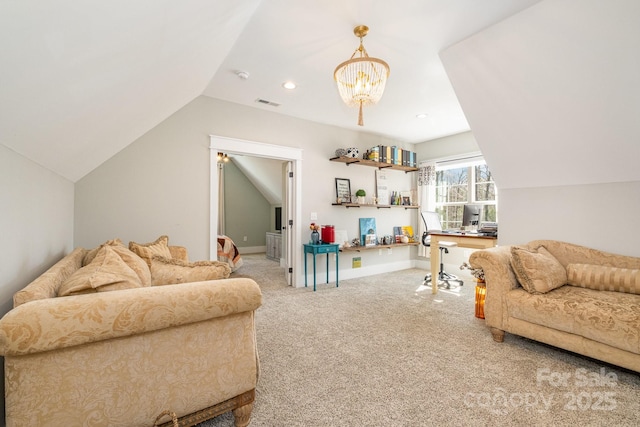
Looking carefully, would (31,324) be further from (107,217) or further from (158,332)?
(107,217)

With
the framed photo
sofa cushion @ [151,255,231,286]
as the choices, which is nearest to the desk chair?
the framed photo

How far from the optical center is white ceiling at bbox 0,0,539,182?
0.95 m

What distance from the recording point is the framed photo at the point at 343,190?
4734 mm

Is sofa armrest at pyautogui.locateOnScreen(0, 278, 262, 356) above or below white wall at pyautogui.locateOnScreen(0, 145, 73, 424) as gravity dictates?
below

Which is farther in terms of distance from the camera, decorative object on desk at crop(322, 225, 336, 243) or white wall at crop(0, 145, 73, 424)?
decorative object on desk at crop(322, 225, 336, 243)

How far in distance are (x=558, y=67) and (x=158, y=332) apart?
3213mm

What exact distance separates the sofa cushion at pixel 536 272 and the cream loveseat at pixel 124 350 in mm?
2280

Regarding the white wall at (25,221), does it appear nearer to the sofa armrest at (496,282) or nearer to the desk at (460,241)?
the sofa armrest at (496,282)

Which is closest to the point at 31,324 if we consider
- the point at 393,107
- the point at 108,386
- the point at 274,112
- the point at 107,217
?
the point at 108,386

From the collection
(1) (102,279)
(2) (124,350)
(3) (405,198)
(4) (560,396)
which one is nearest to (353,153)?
(3) (405,198)

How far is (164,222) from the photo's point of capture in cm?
330

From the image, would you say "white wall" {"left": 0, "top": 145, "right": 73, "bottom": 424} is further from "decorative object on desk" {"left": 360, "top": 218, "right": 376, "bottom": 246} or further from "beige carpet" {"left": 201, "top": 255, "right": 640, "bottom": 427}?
"decorative object on desk" {"left": 360, "top": 218, "right": 376, "bottom": 246}

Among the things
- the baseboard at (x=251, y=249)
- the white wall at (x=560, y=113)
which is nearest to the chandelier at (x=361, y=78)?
the white wall at (x=560, y=113)

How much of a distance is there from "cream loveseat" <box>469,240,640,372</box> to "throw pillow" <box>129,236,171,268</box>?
277 centimetres
